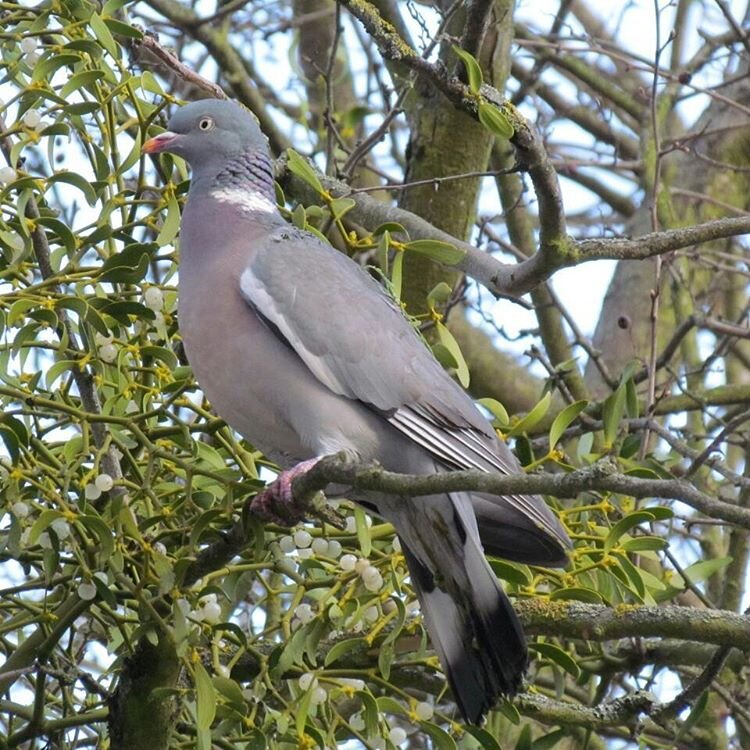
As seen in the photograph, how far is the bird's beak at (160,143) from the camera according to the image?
2740 millimetres

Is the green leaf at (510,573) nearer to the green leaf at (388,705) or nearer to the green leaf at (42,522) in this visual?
the green leaf at (388,705)

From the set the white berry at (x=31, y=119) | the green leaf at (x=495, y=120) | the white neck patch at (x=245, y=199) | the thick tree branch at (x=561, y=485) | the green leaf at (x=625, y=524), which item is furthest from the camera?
the white neck patch at (x=245, y=199)

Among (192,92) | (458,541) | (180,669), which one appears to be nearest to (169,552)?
(180,669)

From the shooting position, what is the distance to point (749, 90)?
5047 millimetres

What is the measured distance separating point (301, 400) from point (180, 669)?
59cm

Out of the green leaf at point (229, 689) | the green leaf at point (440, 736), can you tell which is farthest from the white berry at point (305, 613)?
the green leaf at point (440, 736)

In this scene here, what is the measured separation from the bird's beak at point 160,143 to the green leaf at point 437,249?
0.53m

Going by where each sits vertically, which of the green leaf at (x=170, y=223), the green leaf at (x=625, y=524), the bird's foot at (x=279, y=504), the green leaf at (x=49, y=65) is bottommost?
the green leaf at (x=625, y=524)

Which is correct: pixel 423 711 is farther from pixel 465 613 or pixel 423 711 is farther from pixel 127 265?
pixel 127 265

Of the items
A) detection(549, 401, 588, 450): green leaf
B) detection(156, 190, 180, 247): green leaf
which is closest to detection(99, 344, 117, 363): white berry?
detection(156, 190, 180, 247): green leaf

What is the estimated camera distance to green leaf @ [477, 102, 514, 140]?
8.04ft

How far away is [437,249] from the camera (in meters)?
2.69

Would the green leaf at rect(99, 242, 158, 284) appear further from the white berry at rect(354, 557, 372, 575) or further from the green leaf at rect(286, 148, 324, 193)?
the white berry at rect(354, 557, 372, 575)

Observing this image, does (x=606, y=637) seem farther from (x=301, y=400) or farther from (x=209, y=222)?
(x=209, y=222)
